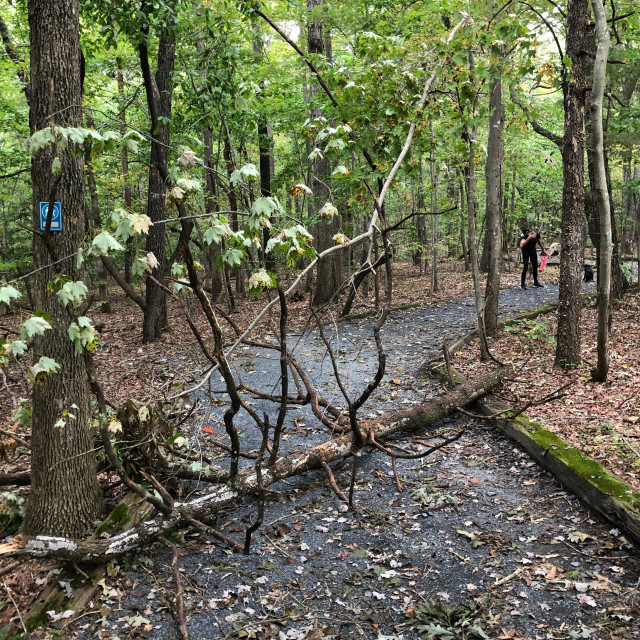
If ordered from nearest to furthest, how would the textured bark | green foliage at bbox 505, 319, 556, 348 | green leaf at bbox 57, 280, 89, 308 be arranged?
green leaf at bbox 57, 280, 89, 308 < green foliage at bbox 505, 319, 556, 348 < the textured bark

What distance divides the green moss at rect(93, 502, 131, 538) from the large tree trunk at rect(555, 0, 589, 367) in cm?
657

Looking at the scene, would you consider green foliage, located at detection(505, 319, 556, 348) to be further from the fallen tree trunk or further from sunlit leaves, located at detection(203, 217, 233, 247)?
sunlit leaves, located at detection(203, 217, 233, 247)

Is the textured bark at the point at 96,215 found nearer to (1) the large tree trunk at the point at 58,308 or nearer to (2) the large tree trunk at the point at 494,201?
(1) the large tree trunk at the point at 58,308

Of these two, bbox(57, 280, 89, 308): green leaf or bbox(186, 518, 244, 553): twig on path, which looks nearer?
bbox(57, 280, 89, 308): green leaf

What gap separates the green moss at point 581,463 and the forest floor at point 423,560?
22 centimetres

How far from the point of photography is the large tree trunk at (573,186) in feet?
22.8

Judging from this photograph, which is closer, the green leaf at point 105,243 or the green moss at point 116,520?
the green leaf at point 105,243

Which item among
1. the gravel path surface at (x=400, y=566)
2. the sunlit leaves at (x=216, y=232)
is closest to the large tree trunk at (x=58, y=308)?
the gravel path surface at (x=400, y=566)

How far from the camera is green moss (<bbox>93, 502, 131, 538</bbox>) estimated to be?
410 centimetres

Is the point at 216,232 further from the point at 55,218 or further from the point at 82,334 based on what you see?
the point at 55,218

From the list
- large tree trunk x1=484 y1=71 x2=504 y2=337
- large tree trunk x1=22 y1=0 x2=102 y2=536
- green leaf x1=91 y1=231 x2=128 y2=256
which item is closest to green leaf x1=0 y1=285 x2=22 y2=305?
green leaf x1=91 y1=231 x2=128 y2=256

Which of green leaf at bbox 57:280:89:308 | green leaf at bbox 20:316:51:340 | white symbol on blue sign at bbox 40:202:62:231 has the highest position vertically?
white symbol on blue sign at bbox 40:202:62:231

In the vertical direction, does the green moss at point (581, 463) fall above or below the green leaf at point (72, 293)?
below

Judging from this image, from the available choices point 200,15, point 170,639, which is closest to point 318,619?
point 170,639
